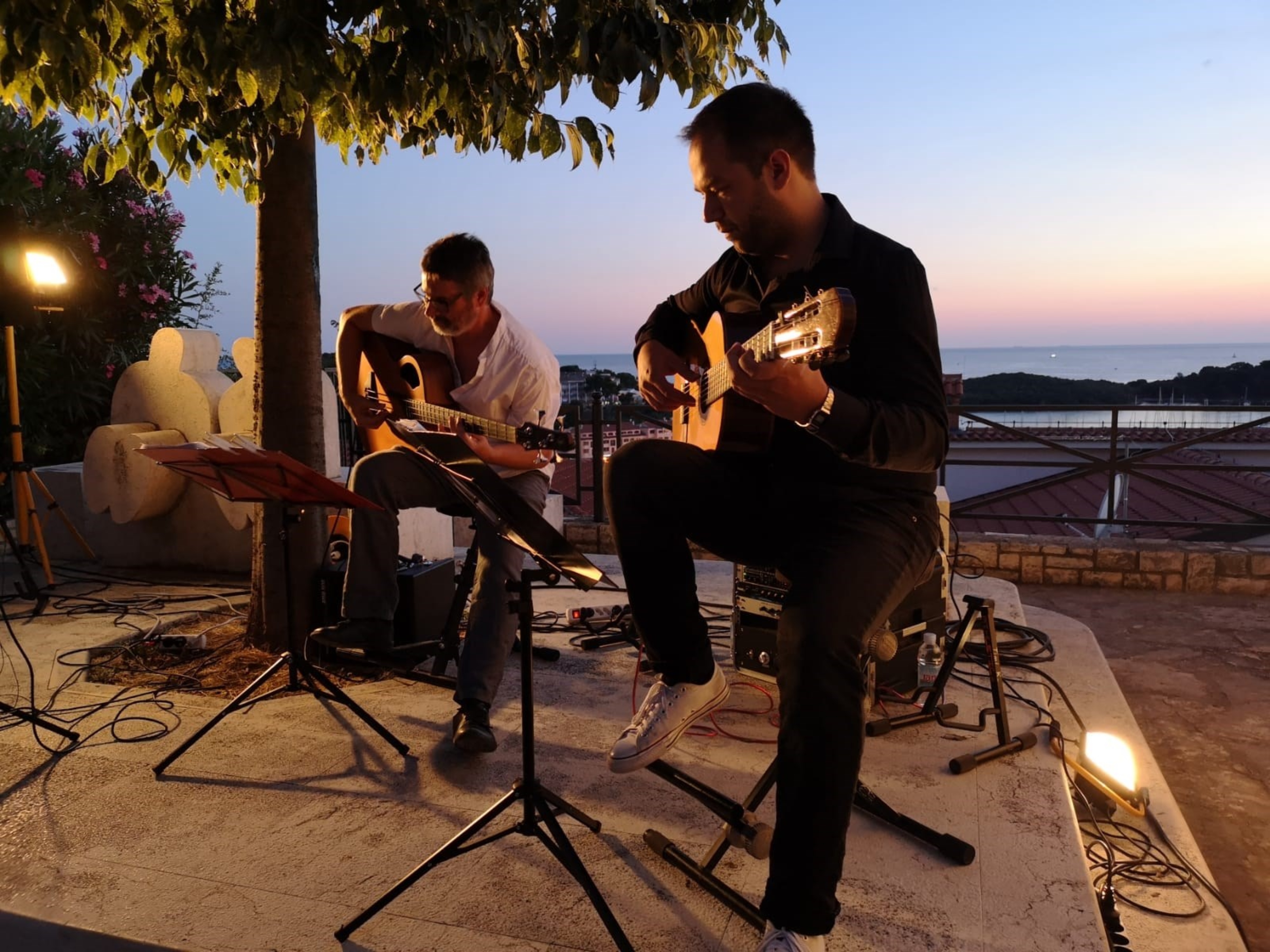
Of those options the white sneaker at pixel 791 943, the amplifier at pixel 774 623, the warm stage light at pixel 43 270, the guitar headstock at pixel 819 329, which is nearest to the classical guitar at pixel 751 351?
the guitar headstock at pixel 819 329

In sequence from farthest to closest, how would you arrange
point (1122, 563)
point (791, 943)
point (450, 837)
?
point (1122, 563)
point (450, 837)
point (791, 943)

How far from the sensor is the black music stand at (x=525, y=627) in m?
1.96

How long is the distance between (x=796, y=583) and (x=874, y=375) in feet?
1.81

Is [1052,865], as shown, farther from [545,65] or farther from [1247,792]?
[545,65]

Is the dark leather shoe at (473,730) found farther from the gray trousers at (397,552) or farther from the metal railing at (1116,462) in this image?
the metal railing at (1116,462)

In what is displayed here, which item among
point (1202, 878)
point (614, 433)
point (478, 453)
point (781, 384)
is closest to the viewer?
point (781, 384)

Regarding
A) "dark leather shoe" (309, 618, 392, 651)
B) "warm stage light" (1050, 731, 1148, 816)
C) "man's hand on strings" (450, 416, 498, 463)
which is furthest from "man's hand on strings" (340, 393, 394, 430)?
"warm stage light" (1050, 731, 1148, 816)

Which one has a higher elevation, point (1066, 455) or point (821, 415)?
point (821, 415)

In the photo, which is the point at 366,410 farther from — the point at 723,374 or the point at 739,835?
the point at 739,835

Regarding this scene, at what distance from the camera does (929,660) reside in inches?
151

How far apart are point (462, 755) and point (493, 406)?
4.51 feet

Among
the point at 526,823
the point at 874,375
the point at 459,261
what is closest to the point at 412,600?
the point at 459,261

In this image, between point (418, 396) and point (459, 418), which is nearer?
point (459, 418)

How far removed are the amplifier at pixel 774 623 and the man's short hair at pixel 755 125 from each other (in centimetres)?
168
